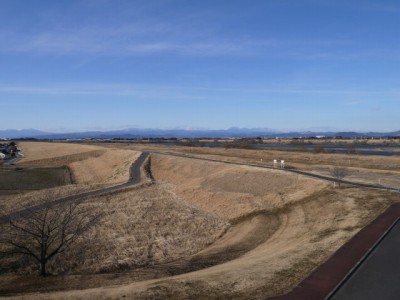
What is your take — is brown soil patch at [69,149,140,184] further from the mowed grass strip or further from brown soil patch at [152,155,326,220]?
brown soil patch at [152,155,326,220]

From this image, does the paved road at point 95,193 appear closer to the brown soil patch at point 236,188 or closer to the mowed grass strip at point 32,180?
the brown soil patch at point 236,188

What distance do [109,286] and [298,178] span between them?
25.1 metres

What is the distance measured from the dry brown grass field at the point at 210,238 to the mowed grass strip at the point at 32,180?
1061cm

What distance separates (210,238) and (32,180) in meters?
34.9

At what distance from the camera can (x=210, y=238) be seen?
26.6 metres

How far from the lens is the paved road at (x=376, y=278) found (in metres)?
12.2

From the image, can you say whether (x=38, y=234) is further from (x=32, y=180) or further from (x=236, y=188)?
(x=32, y=180)

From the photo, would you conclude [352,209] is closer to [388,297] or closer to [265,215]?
[265,215]

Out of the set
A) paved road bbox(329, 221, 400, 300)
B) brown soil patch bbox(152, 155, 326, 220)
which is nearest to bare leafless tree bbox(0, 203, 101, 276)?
brown soil patch bbox(152, 155, 326, 220)

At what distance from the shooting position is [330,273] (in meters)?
14.1

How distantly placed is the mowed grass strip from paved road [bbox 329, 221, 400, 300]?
39.1m

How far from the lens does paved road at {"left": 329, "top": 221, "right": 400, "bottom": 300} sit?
1223 centimetres

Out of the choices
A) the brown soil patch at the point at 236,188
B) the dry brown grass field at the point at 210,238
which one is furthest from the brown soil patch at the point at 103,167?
the dry brown grass field at the point at 210,238

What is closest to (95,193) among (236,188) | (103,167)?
(236,188)
